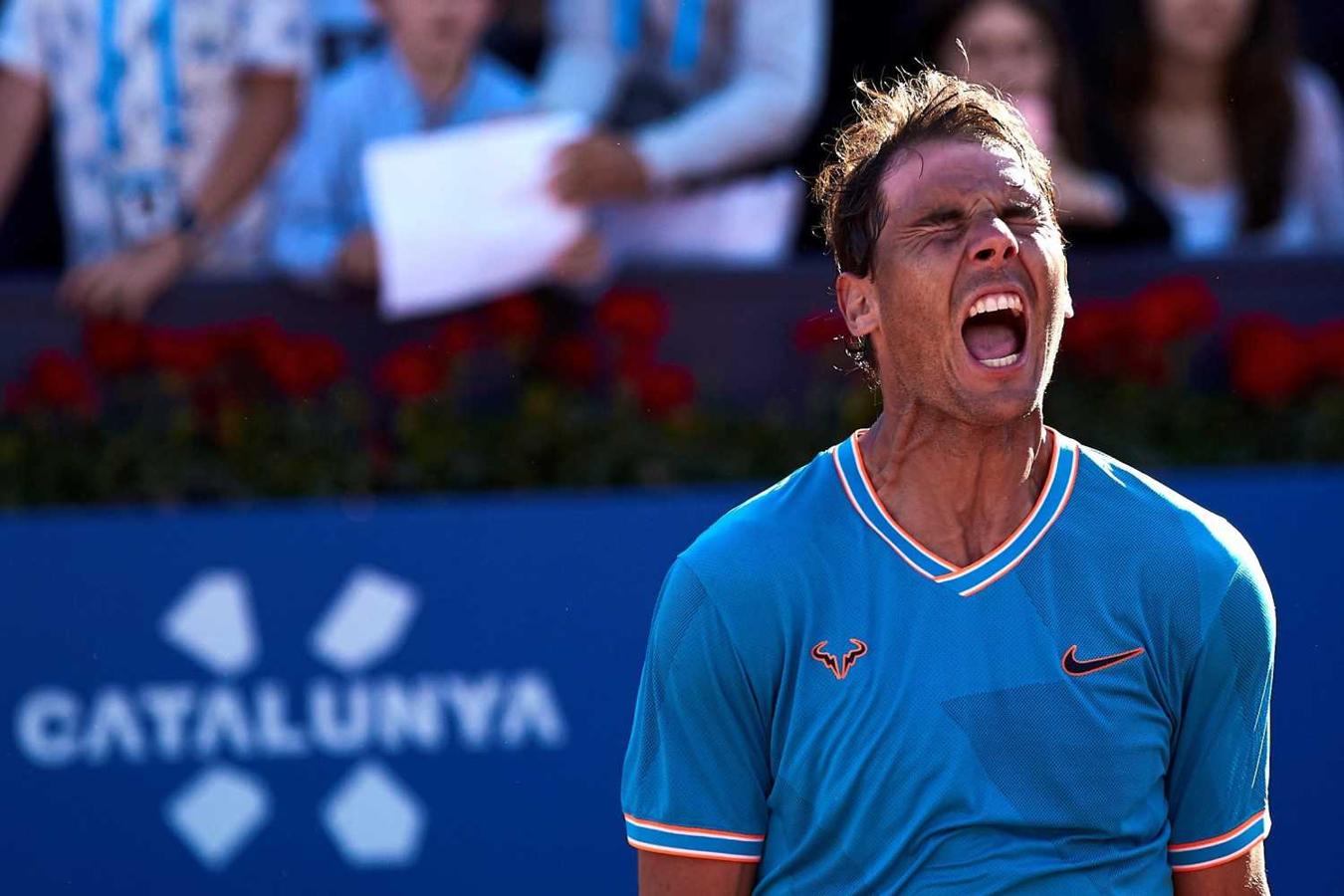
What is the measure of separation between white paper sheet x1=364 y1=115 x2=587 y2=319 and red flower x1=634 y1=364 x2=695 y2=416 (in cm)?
39

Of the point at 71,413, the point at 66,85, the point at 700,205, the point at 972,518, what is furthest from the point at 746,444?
the point at 972,518

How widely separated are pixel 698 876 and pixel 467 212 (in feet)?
9.13

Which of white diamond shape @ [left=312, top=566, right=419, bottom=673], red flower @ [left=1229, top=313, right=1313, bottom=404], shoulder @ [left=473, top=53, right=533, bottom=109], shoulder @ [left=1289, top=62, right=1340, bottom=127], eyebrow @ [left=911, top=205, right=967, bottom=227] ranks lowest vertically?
white diamond shape @ [left=312, top=566, right=419, bottom=673]

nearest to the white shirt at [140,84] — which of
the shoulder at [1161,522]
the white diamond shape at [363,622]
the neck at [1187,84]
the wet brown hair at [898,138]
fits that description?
the white diamond shape at [363,622]

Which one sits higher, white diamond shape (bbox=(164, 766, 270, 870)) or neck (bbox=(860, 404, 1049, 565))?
neck (bbox=(860, 404, 1049, 565))

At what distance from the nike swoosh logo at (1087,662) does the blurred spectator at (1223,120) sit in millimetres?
3466

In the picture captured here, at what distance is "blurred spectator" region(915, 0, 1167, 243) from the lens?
5.18 metres

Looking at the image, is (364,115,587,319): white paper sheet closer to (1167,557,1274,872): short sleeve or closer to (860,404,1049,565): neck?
(860,404,1049,565): neck

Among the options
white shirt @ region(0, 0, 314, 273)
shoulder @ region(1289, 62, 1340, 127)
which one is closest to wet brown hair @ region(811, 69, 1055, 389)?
white shirt @ region(0, 0, 314, 273)

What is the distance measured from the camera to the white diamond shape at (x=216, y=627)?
4.24 m

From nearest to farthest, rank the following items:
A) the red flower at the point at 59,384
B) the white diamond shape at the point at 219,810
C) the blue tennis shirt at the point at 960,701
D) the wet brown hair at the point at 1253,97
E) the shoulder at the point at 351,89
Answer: the blue tennis shirt at the point at 960,701 < the white diamond shape at the point at 219,810 < the red flower at the point at 59,384 < the shoulder at the point at 351,89 < the wet brown hair at the point at 1253,97

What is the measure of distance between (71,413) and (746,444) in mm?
1701

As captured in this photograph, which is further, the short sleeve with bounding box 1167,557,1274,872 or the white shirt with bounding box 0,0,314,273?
the white shirt with bounding box 0,0,314,273

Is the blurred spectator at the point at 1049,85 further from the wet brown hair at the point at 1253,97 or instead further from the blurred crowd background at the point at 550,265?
the wet brown hair at the point at 1253,97
